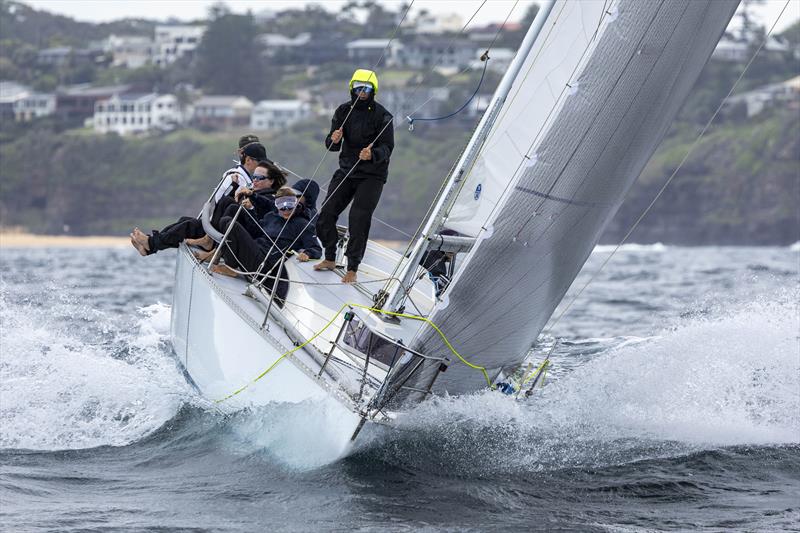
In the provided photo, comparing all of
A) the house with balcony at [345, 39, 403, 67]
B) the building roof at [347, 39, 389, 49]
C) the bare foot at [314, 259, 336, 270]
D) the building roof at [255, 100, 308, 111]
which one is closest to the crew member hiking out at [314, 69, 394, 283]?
the bare foot at [314, 259, 336, 270]

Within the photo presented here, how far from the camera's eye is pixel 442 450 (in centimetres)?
645

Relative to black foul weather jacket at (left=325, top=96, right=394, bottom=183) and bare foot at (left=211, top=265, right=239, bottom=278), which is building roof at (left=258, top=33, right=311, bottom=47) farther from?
black foul weather jacket at (left=325, top=96, right=394, bottom=183)

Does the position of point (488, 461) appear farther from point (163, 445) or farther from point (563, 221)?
point (163, 445)

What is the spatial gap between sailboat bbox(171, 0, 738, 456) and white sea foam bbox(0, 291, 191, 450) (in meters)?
0.68

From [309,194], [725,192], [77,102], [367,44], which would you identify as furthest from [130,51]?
[309,194]

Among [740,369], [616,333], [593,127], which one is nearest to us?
[593,127]

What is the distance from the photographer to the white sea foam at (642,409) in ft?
21.1

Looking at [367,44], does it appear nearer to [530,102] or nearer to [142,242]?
[142,242]

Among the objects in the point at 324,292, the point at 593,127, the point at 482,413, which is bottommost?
the point at 482,413

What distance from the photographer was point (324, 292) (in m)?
7.42

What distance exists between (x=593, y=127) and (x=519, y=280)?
92 centimetres

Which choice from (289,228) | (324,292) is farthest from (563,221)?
(289,228)

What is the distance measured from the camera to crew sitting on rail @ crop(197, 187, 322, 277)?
783 centimetres

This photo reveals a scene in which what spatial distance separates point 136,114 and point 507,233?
80.2m
